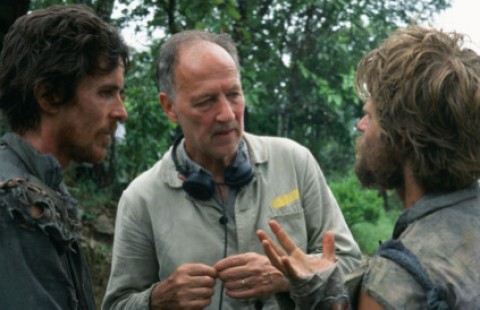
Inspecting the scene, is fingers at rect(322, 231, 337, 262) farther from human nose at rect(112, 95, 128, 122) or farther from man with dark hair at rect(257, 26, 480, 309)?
human nose at rect(112, 95, 128, 122)

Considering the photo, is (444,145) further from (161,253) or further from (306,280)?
(161,253)

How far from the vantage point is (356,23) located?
953cm

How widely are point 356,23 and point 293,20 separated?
0.81 meters

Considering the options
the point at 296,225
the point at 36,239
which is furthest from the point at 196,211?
the point at 36,239

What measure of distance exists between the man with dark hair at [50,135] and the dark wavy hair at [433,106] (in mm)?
1061

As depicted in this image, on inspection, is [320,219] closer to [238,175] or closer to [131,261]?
[238,175]

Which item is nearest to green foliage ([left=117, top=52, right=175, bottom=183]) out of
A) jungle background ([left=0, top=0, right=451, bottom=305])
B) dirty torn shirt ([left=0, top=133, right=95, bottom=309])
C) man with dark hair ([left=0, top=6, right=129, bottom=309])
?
jungle background ([left=0, top=0, right=451, bottom=305])

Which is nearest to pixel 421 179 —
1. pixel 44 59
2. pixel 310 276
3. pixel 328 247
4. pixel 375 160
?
pixel 375 160

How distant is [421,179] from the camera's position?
2566 mm

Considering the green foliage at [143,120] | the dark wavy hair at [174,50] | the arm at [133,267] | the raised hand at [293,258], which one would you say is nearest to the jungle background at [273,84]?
the green foliage at [143,120]

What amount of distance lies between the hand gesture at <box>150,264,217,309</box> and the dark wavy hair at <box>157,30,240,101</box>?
94 cm

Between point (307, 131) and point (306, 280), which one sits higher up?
point (306, 280)

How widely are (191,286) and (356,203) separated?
6.32 metres

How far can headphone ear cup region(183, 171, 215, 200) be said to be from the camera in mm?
3434
